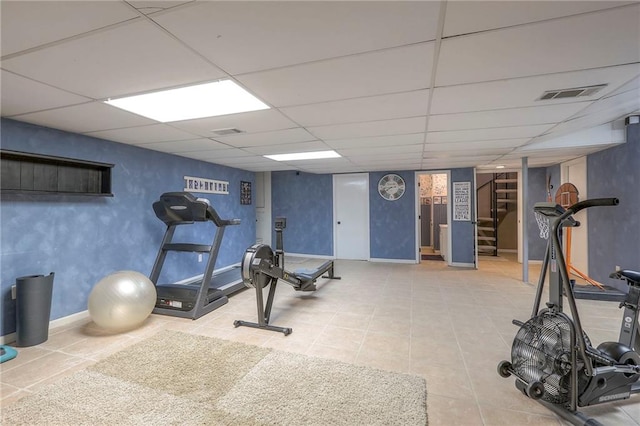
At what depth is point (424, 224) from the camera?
28.7 ft

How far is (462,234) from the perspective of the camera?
20.5ft

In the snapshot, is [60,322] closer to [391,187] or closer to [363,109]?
[363,109]

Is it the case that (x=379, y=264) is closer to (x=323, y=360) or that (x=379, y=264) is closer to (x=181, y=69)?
(x=323, y=360)

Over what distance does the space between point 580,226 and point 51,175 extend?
799 cm

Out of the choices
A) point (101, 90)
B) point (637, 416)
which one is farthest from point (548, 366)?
point (101, 90)

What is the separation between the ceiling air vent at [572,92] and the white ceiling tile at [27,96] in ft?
12.0

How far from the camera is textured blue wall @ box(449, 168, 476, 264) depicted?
20.2 feet

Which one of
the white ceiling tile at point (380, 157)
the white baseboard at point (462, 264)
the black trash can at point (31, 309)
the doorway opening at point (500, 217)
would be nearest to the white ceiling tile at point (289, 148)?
Answer: the white ceiling tile at point (380, 157)

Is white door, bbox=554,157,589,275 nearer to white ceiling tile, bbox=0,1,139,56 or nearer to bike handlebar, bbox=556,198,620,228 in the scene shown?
bike handlebar, bbox=556,198,620,228

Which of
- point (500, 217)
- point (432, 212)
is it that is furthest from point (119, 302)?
point (500, 217)

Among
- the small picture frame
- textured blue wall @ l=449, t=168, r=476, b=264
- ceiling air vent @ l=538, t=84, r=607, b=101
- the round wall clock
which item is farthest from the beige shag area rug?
the round wall clock

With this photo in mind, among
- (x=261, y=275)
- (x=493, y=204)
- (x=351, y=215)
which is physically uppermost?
(x=493, y=204)

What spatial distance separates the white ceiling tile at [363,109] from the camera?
221 cm

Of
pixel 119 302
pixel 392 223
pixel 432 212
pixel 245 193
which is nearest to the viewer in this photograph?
pixel 119 302
